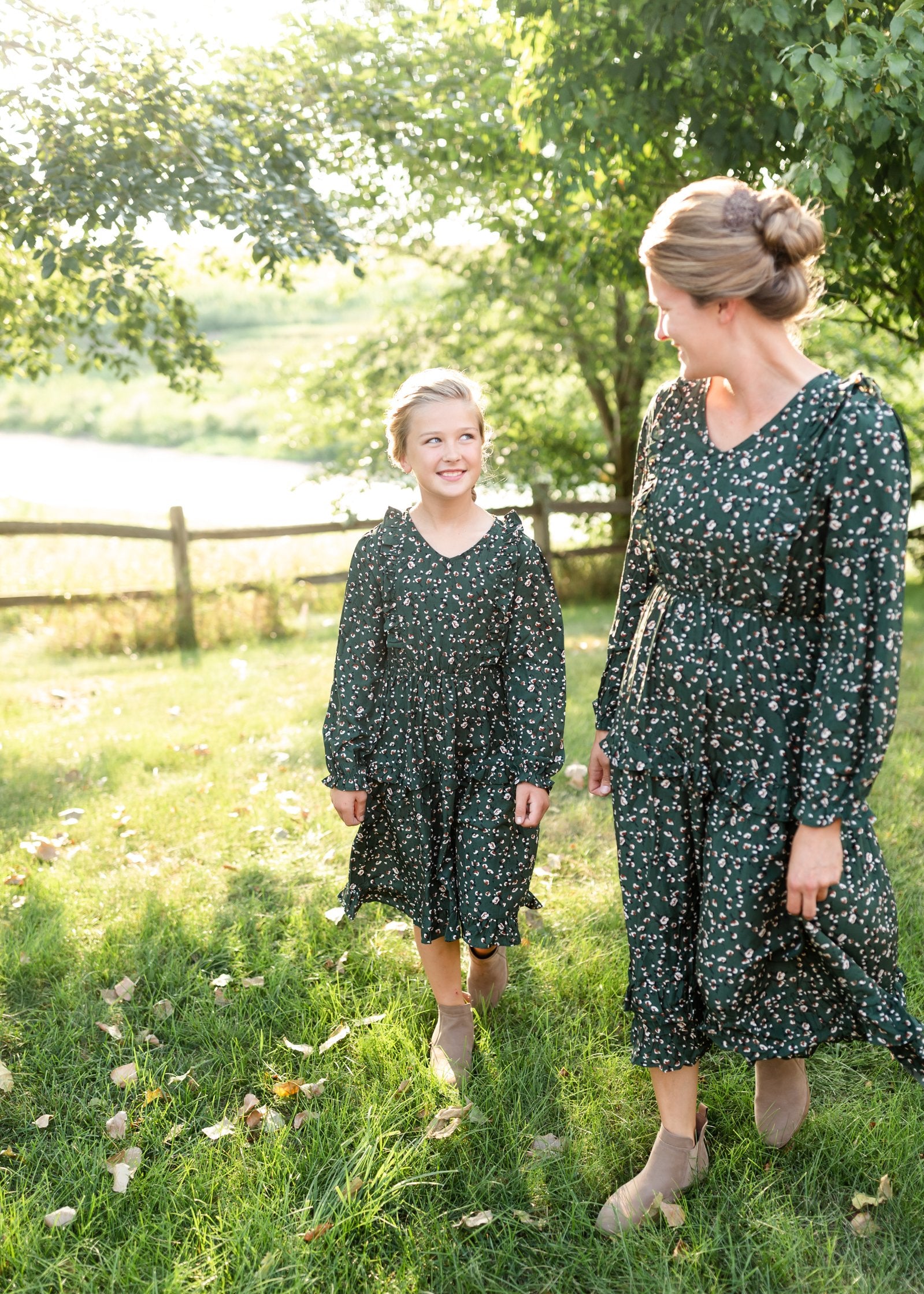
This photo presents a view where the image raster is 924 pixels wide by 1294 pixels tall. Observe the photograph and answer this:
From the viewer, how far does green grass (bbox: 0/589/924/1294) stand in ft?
7.24

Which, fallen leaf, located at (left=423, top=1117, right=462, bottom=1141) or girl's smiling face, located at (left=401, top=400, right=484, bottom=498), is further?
girl's smiling face, located at (left=401, top=400, right=484, bottom=498)

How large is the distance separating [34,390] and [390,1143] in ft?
126

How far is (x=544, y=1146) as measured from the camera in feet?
8.34

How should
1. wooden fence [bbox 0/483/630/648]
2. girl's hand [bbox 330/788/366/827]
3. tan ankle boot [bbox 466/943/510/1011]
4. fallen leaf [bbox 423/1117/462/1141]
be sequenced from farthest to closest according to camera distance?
wooden fence [bbox 0/483/630/648], tan ankle boot [bbox 466/943/510/1011], girl's hand [bbox 330/788/366/827], fallen leaf [bbox 423/1117/462/1141]

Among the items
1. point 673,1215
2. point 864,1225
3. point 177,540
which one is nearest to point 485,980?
point 673,1215

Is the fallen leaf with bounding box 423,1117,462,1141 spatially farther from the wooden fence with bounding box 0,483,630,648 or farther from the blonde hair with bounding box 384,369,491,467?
the wooden fence with bounding box 0,483,630,648

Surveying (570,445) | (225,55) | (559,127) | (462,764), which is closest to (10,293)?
(225,55)

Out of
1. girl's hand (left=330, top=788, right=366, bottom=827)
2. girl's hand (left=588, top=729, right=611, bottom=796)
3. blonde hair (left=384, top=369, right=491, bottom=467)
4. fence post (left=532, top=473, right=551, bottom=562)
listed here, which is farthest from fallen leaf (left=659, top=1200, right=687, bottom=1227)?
fence post (left=532, top=473, right=551, bottom=562)

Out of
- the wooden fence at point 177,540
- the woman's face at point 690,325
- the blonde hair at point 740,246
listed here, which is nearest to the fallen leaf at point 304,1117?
the woman's face at point 690,325

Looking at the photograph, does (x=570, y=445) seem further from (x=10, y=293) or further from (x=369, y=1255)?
(x=369, y=1255)

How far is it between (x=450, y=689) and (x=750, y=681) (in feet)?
2.93

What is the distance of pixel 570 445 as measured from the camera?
1202cm

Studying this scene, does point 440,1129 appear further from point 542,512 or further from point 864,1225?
point 542,512

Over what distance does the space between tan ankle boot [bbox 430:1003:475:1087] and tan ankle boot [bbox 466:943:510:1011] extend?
16cm
